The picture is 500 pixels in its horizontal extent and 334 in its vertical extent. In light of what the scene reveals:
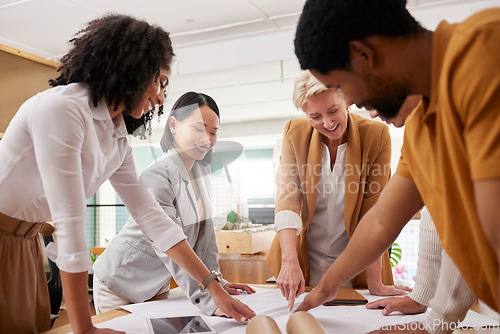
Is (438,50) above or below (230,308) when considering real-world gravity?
above

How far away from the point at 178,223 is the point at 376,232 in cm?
62

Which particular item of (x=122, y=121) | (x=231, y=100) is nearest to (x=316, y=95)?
(x=122, y=121)

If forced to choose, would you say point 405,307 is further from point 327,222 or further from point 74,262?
point 74,262

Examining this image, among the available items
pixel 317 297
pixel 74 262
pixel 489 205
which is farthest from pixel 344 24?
pixel 317 297

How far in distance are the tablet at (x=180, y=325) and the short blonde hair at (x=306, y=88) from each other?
2.82 feet

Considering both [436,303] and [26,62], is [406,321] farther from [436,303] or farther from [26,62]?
[26,62]

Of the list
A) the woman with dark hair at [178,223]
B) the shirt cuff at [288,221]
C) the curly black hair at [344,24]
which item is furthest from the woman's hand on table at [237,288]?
the curly black hair at [344,24]

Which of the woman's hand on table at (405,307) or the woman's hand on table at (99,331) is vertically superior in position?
the woman's hand on table at (99,331)

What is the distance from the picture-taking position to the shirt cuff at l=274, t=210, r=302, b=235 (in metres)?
1.54

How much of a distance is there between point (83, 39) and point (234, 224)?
11.4 feet

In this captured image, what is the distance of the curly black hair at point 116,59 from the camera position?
894 mm

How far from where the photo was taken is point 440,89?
0.57 m

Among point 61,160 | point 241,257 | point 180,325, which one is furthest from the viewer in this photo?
point 241,257

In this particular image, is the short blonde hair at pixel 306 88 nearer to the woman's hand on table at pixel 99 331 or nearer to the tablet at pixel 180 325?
the tablet at pixel 180 325
